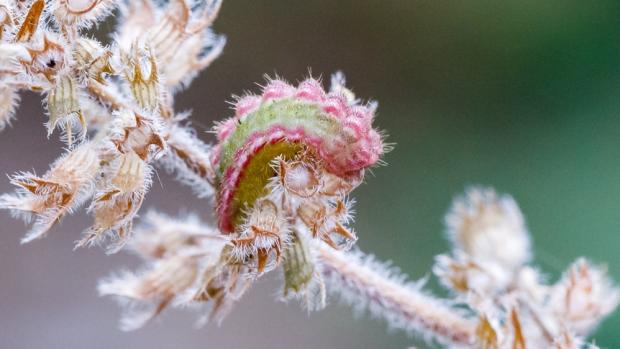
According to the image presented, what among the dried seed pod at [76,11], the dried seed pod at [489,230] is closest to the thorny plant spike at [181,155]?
the dried seed pod at [76,11]

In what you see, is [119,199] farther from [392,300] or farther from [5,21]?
[392,300]

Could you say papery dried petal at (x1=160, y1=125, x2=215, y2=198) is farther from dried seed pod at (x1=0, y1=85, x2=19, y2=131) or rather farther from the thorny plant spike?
dried seed pod at (x1=0, y1=85, x2=19, y2=131)

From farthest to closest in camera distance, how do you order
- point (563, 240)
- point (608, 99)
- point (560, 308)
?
point (608, 99) < point (563, 240) < point (560, 308)

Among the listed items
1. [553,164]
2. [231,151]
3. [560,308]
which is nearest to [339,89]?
[231,151]

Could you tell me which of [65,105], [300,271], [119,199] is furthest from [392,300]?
[65,105]

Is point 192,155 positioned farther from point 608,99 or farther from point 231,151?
point 608,99

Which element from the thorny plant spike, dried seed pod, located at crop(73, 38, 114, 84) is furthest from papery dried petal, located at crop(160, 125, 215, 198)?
dried seed pod, located at crop(73, 38, 114, 84)

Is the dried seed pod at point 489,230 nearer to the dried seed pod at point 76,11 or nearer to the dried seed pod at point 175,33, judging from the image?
the dried seed pod at point 175,33

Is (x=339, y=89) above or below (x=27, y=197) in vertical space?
above

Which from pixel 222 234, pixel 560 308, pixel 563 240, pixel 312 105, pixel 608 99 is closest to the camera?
pixel 312 105
